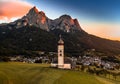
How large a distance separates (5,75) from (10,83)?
5.60 m

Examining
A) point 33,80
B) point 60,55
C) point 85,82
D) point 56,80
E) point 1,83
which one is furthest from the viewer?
point 60,55

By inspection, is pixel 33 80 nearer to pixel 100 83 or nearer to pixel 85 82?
pixel 85 82

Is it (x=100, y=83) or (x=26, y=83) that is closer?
(x=26, y=83)

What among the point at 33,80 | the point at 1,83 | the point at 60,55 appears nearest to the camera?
the point at 1,83

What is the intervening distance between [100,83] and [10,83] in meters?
21.5

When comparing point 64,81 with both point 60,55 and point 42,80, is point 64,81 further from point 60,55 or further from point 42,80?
point 60,55

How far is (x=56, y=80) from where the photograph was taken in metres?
49.8

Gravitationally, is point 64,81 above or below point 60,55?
below

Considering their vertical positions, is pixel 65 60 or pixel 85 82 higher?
pixel 65 60

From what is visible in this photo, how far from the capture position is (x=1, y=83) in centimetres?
4138

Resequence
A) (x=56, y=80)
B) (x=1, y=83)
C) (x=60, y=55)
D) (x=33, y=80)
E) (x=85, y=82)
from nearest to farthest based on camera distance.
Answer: (x=1, y=83)
(x=33, y=80)
(x=56, y=80)
(x=85, y=82)
(x=60, y=55)

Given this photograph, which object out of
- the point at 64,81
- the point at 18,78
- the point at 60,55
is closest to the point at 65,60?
the point at 60,55

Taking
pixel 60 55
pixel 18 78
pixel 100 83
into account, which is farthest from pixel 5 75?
pixel 60 55

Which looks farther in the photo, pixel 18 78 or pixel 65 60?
pixel 65 60
